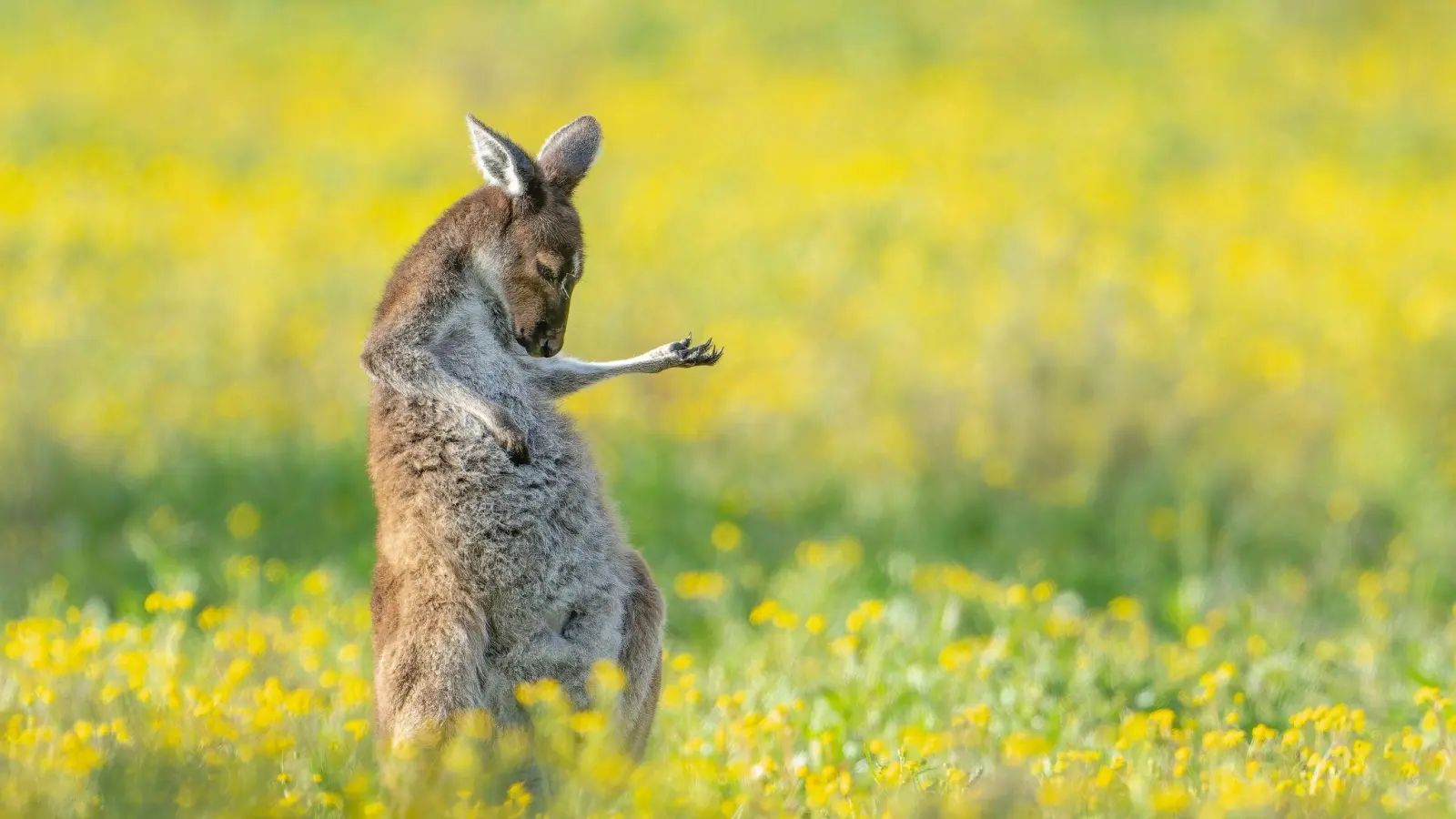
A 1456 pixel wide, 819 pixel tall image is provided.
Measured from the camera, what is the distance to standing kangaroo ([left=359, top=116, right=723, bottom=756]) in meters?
3.90

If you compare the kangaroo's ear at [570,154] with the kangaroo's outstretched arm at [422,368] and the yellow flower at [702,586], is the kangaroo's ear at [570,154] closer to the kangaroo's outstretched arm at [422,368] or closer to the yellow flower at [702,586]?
the kangaroo's outstretched arm at [422,368]

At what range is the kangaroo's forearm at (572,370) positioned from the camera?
4195mm

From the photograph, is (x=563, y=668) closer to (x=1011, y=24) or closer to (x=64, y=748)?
(x=64, y=748)

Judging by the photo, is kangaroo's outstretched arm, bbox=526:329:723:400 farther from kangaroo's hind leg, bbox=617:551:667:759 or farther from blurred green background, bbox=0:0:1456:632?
blurred green background, bbox=0:0:1456:632

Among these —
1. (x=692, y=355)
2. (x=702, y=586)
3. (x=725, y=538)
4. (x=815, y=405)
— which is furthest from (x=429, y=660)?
(x=815, y=405)

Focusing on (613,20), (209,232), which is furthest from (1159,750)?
(613,20)

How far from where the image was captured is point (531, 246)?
4.13 metres

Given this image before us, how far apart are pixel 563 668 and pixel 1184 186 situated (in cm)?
1153

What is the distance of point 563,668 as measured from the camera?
13.2ft

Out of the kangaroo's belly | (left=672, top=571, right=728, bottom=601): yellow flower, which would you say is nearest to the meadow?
(left=672, top=571, right=728, bottom=601): yellow flower

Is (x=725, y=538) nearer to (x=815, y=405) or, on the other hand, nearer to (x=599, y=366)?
(x=815, y=405)

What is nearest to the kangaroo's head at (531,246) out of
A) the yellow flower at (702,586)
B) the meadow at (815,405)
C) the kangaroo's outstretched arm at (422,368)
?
the kangaroo's outstretched arm at (422,368)

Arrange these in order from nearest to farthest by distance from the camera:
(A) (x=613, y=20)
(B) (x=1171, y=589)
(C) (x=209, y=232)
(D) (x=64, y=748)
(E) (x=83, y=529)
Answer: (D) (x=64, y=748) → (B) (x=1171, y=589) → (E) (x=83, y=529) → (C) (x=209, y=232) → (A) (x=613, y=20)

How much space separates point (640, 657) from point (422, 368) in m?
0.90
